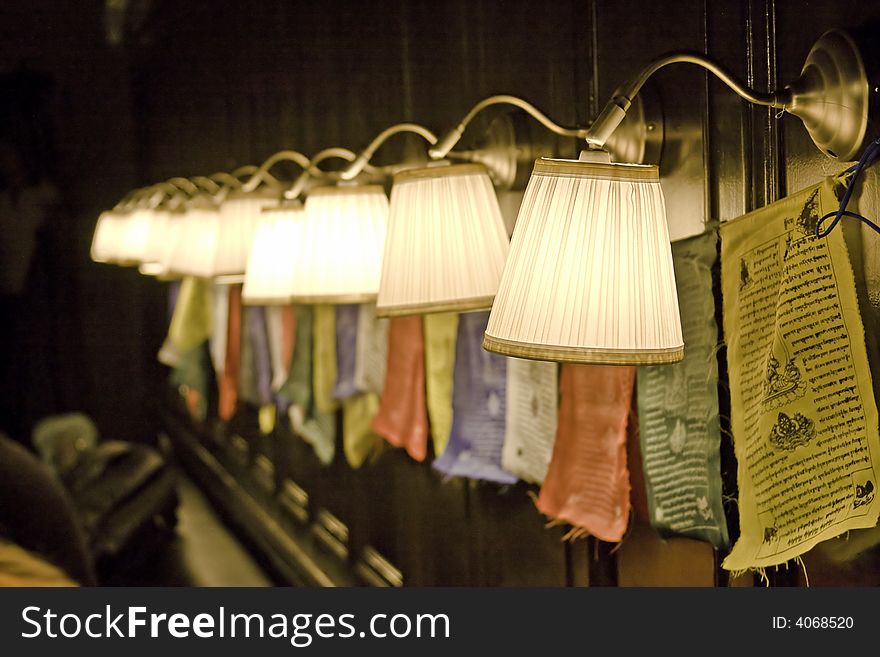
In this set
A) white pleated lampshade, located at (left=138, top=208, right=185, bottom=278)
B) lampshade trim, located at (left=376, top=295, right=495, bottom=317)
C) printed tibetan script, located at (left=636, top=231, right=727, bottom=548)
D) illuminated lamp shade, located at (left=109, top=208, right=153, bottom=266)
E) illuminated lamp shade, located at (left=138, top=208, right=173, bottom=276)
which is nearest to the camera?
printed tibetan script, located at (left=636, top=231, right=727, bottom=548)

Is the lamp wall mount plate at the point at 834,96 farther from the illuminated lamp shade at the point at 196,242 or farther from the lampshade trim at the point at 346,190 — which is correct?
the illuminated lamp shade at the point at 196,242

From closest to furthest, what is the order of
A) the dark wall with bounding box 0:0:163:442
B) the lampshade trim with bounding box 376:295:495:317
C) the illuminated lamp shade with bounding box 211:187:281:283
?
the lampshade trim with bounding box 376:295:495:317 < the illuminated lamp shade with bounding box 211:187:281:283 < the dark wall with bounding box 0:0:163:442

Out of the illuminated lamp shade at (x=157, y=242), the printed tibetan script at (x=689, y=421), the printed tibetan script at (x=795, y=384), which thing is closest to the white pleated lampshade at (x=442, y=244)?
the printed tibetan script at (x=689, y=421)

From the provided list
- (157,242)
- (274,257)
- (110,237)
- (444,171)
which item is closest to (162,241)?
(157,242)

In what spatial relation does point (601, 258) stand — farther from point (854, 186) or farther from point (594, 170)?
point (854, 186)

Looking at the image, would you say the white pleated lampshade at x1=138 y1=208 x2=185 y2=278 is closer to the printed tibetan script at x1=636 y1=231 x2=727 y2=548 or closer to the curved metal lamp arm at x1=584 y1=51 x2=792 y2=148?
the printed tibetan script at x1=636 y1=231 x2=727 y2=548

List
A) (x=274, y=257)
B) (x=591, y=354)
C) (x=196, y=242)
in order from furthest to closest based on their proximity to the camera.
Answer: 1. (x=196, y=242)
2. (x=274, y=257)
3. (x=591, y=354)

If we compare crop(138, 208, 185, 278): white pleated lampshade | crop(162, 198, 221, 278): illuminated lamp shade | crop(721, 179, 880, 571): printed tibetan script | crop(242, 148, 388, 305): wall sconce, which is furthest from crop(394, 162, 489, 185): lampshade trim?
crop(138, 208, 185, 278): white pleated lampshade

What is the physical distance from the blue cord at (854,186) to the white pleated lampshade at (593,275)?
8.1 inches

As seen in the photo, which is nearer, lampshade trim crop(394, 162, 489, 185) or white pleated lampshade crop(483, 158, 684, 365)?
white pleated lampshade crop(483, 158, 684, 365)

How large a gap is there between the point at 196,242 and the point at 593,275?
7.36ft

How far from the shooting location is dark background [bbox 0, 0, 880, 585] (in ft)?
5.63

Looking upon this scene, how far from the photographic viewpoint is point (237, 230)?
3.02 m

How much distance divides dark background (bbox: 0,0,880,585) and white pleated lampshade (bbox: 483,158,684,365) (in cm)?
31
